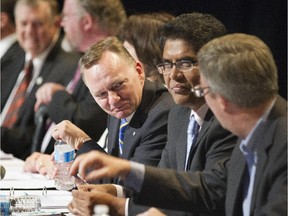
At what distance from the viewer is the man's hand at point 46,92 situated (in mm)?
5709

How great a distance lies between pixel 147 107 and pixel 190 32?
590 mm

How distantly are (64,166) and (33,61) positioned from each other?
231 centimetres

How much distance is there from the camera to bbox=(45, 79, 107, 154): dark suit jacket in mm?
5410

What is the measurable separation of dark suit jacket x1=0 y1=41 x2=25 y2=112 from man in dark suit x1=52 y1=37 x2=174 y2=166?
2.69 metres

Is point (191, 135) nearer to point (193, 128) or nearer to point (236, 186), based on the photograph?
point (193, 128)

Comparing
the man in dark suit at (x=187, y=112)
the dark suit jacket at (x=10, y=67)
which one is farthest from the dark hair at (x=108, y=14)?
the man in dark suit at (x=187, y=112)

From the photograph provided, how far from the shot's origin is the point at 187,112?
3666 mm

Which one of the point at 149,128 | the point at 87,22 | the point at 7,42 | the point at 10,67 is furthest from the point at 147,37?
the point at 7,42

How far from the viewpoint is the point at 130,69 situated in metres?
3.95

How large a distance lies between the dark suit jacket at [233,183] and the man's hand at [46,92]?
265 centimetres

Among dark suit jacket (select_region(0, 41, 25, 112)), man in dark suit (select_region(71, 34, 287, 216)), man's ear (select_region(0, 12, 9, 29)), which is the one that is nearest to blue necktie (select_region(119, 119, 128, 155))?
man in dark suit (select_region(71, 34, 287, 216))

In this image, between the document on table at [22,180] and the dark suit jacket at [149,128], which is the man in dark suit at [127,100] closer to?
the dark suit jacket at [149,128]

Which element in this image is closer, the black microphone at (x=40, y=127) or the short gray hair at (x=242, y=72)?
the short gray hair at (x=242, y=72)

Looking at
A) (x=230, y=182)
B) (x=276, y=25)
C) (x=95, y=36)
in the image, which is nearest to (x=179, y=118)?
(x=230, y=182)
